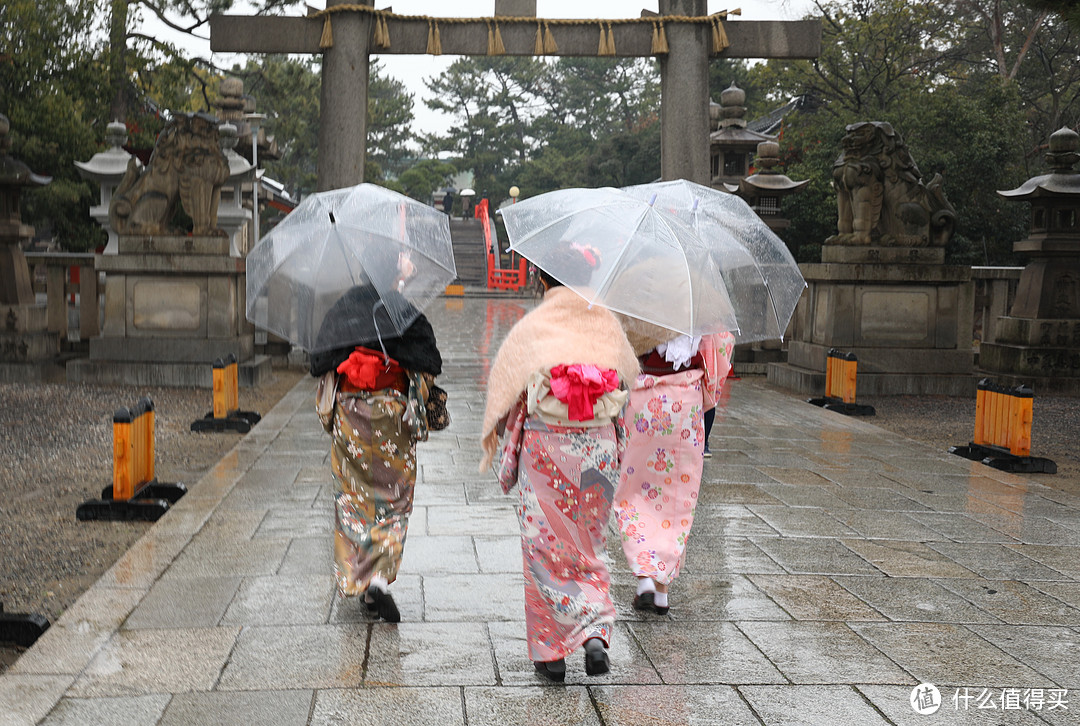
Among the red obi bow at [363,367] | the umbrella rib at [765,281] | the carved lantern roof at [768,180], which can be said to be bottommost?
the red obi bow at [363,367]

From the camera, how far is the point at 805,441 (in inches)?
322

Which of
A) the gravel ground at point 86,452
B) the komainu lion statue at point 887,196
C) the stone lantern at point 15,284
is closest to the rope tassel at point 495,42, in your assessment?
the komainu lion statue at point 887,196

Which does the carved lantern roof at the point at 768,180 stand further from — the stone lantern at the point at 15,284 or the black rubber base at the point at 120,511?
the black rubber base at the point at 120,511

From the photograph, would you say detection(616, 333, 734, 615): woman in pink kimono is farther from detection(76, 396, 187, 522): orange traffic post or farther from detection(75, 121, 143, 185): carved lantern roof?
detection(75, 121, 143, 185): carved lantern roof

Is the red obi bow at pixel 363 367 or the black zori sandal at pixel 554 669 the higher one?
the red obi bow at pixel 363 367

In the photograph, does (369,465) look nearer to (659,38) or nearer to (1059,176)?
(659,38)

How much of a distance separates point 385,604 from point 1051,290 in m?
10.3

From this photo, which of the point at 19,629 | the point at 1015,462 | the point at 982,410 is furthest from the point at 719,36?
the point at 19,629

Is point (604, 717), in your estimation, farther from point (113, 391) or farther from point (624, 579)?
point (113, 391)

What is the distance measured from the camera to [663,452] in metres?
4.26

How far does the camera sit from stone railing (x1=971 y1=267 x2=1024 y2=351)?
42.3 feet

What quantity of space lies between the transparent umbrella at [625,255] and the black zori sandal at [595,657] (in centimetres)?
107

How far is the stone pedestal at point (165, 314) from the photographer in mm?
10906

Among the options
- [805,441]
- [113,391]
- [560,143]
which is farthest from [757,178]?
[560,143]
